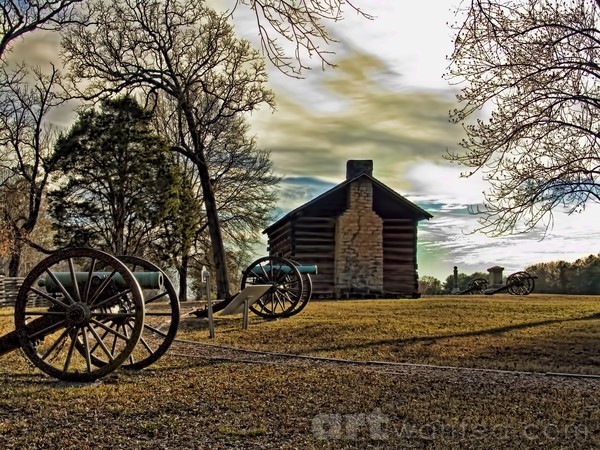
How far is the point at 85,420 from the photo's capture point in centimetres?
550

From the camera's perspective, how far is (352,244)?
1028 inches

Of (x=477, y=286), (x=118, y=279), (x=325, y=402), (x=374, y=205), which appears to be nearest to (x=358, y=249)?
(x=374, y=205)

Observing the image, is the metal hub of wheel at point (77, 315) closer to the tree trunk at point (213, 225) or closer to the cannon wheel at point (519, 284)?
the tree trunk at point (213, 225)

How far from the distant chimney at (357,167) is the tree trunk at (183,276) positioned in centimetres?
887

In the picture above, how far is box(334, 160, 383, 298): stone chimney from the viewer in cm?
2605

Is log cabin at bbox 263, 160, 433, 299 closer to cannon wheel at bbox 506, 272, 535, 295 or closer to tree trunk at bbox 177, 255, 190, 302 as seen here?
tree trunk at bbox 177, 255, 190, 302

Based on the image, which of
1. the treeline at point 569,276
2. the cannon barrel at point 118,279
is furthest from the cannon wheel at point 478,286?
the cannon barrel at point 118,279

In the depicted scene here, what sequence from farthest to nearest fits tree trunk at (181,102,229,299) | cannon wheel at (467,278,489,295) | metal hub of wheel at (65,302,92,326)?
cannon wheel at (467,278,489,295), tree trunk at (181,102,229,299), metal hub of wheel at (65,302,92,326)

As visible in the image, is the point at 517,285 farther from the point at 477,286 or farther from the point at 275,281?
the point at 275,281

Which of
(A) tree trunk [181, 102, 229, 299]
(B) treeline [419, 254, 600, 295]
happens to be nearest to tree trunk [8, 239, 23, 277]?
(A) tree trunk [181, 102, 229, 299]

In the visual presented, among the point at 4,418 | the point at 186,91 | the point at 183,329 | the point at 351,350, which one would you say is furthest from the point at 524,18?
the point at 186,91

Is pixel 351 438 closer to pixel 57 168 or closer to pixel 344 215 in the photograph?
pixel 344 215

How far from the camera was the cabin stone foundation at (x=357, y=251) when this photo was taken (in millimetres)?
26047

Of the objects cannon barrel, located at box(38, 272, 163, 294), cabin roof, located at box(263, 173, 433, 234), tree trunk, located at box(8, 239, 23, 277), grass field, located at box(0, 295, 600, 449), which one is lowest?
grass field, located at box(0, 295, 600, 449)
